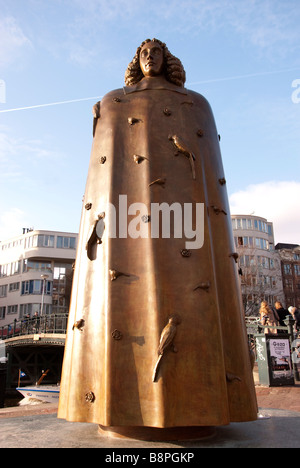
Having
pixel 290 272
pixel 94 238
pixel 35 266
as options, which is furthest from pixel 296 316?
pixel 35 266

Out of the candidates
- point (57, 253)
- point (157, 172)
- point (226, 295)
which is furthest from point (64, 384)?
point (57, 253)

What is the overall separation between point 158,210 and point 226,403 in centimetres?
211

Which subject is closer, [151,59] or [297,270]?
[151,59]

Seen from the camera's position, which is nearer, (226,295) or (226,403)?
(226,403)

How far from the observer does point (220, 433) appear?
428cm

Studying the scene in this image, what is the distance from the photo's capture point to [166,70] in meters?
5.59

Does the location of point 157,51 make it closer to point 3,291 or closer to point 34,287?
point 34,287

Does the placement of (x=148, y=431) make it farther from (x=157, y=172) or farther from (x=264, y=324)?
(x=264, y=324)

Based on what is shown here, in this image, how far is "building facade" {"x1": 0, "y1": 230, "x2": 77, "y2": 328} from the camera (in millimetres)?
62531

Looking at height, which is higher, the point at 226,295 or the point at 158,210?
the point at 158,210

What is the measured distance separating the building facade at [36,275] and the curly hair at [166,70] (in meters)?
58.5

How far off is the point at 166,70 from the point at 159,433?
4574mm

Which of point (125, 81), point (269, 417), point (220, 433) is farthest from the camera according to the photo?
point (125, 81)

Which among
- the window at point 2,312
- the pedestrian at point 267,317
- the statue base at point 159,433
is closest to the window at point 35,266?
the window at point 2,312
